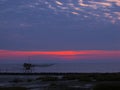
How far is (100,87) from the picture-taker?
33469mm

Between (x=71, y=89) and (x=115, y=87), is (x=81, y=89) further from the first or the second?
(x=115, y=87)

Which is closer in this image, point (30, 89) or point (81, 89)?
point (81, 89)

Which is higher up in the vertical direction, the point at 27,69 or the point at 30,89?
the point at 27,69

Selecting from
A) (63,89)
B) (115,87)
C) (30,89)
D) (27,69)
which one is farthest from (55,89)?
(27,69)

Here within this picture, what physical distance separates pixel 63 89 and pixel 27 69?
73745mm

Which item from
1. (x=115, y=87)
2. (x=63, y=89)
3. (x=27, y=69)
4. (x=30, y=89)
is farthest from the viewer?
(x=27, y=69)

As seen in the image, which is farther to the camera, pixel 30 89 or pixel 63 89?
pixel 30 89

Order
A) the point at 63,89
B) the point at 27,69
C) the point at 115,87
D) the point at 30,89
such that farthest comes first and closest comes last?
the point at 27,69 < the point at 30,89 < the point at 63,89 < the point at 115,87

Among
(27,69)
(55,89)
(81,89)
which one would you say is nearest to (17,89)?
(55,89)

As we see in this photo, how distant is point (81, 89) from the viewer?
38375mm

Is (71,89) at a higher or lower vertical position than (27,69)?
lower

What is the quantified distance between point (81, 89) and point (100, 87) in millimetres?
5215

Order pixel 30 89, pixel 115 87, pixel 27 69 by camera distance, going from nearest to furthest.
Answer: pixel 115 87
pixel 30 89
pixel 27 69

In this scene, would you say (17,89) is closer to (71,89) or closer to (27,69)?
(71,89)
